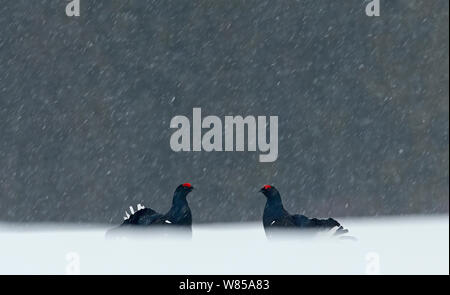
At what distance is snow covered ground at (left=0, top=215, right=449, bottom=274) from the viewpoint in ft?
22.1

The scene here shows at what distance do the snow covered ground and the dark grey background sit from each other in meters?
0.48

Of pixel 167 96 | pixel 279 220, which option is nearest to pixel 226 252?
pixel 279 220

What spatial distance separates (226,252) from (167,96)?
2.28 metres

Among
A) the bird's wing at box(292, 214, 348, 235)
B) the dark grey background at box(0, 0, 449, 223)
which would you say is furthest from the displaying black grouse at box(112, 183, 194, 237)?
the dark grey background at box(0, 0, 449, 223)

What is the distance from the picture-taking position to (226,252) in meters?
7.67

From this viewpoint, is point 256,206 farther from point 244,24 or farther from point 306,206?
point 244,24

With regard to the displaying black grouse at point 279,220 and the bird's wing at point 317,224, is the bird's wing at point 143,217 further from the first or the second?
the bird's wing at point 317,224

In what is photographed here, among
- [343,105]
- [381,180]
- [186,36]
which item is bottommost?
[381,180]

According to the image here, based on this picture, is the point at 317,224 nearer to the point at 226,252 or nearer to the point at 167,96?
the point at 226,252

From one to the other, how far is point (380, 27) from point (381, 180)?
166 centimetres

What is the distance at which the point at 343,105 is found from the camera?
31.4 feet

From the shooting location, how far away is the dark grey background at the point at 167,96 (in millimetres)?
9336
